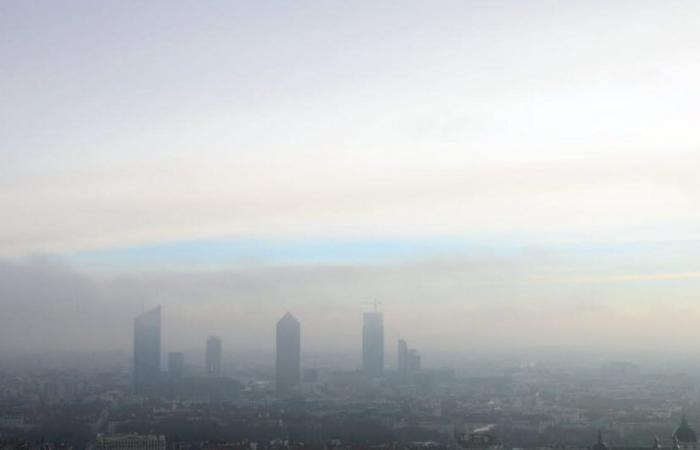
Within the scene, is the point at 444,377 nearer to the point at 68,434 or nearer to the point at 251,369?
the point at 251,369

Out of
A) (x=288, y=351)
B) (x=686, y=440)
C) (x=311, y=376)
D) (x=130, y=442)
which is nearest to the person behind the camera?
(x=686, y=440)

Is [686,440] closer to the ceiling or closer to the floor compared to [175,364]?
closer to the floor

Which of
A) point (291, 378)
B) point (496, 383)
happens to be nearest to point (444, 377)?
point (496, 383)

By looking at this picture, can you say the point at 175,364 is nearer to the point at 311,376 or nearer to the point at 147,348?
the point at 147,348

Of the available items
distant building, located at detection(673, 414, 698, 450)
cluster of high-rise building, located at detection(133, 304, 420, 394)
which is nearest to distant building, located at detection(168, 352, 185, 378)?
cluster of high-rise building, located at detection(133, 304, 420, 394)

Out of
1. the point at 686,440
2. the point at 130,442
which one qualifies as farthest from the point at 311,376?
the point at 686,440

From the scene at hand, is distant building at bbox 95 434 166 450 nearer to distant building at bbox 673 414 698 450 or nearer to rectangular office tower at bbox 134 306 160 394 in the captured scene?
distant building at bbox 673 414 698 450

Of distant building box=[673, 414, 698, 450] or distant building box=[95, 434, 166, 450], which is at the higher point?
distant building box=[673, 414, 698, 450]

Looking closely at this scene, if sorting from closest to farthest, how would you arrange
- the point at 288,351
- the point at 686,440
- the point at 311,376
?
the point at 686,440 < the point at 288,351 < the point at 311,376
